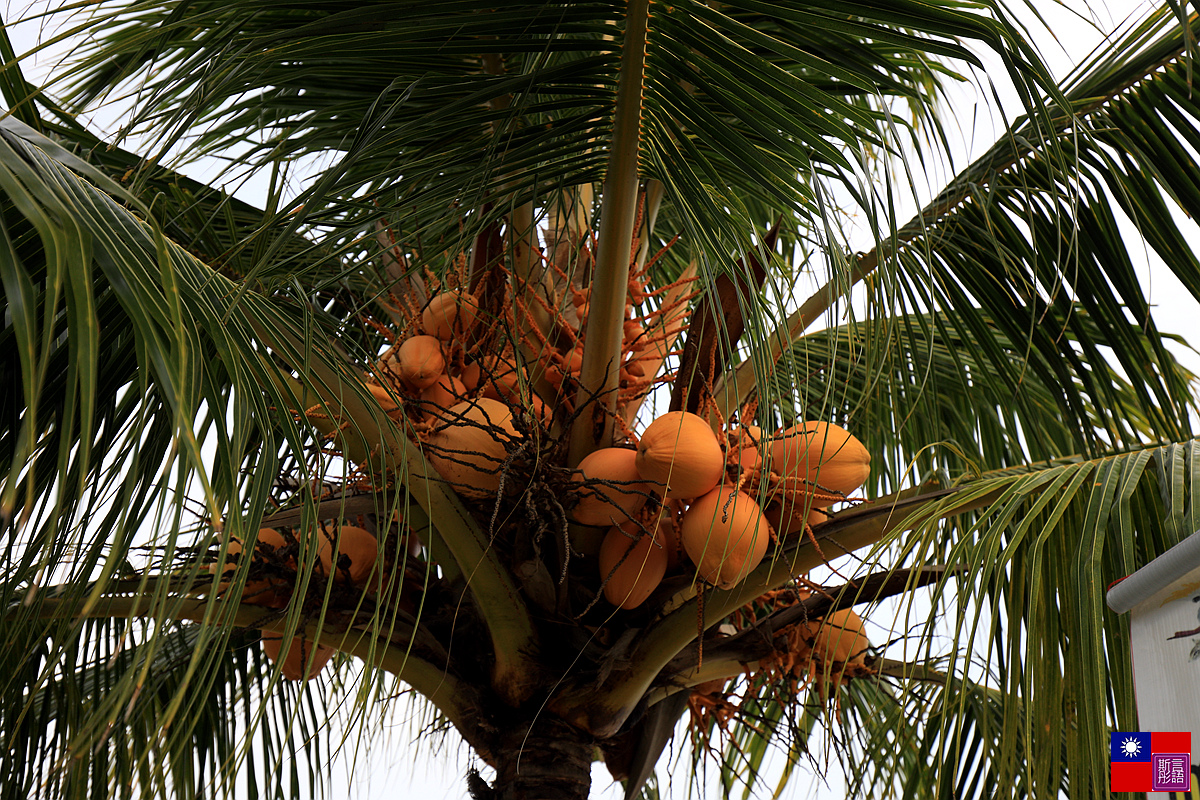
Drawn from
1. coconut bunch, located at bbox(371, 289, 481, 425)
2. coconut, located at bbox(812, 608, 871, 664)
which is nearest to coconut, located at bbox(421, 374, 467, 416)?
coconut bunch, located at bbox(371, 289, 481, 425)

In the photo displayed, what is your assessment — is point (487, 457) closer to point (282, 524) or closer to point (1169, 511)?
point (282, 524)

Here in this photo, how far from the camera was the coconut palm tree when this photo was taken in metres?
1.04

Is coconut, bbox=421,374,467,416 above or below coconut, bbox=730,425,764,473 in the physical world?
above

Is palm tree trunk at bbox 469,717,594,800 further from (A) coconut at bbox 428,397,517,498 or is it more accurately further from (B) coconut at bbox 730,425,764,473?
(B) coconut at bbox 730,425,764,473

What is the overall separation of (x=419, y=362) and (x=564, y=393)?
22cm

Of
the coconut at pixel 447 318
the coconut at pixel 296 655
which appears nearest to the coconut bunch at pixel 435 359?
the coconut at pixel 447 318

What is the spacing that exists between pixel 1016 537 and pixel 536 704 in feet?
2.30

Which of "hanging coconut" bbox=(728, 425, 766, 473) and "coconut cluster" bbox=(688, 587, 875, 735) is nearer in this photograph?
"hanging coconut" bbox=(728, 425, 766, 473)

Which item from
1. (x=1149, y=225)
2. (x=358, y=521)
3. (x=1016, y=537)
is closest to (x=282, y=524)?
(x=358, y=521)

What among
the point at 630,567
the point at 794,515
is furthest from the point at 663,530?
the point at 794,515

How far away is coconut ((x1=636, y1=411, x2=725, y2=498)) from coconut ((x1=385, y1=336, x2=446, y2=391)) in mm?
400

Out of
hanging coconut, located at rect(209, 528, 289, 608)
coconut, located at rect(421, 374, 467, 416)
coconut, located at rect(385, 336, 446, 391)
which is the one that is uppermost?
coconut, located at rect(385, 336, 446, 391)

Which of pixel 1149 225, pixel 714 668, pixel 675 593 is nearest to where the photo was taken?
pixel 675 593

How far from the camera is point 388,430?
4.45ft
